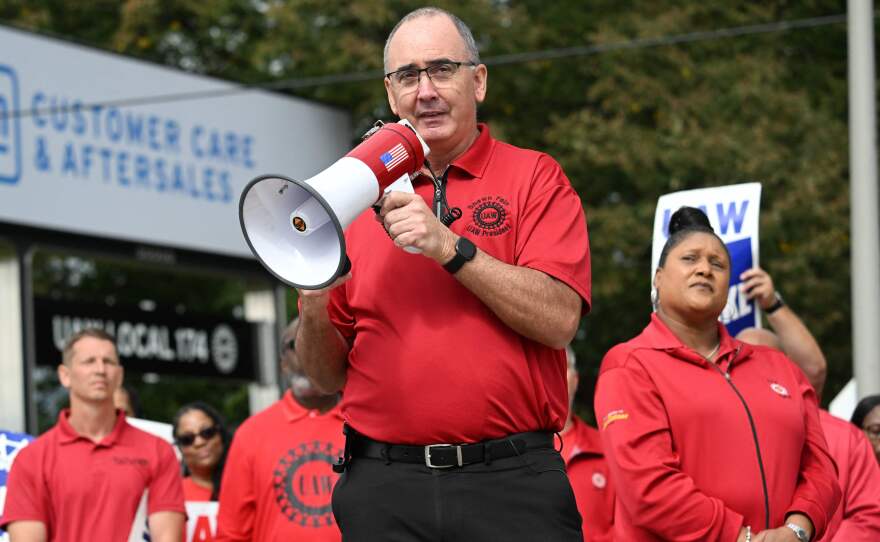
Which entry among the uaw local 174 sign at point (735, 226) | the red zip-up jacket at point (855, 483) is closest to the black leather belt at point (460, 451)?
the red zip-up jacket at point (855, 483)

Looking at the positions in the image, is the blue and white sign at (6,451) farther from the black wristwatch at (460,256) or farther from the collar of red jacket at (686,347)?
the black wristwatch at (460,256)

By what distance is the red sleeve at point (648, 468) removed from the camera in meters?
5.27

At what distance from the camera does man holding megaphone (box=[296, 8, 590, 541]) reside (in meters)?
4.10

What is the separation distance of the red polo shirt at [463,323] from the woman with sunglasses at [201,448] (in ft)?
16.7

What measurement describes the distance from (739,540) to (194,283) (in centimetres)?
1666

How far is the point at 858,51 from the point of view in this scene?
10773 mm

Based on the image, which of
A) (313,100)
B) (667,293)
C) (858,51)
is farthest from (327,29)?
(667,293)

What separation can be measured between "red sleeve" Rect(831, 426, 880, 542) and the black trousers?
281 centimetres

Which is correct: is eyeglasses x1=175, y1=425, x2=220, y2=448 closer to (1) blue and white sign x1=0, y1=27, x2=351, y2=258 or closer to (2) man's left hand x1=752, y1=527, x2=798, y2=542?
(1) blue and white sign x1=0, y1=27, x2=351, y2=258

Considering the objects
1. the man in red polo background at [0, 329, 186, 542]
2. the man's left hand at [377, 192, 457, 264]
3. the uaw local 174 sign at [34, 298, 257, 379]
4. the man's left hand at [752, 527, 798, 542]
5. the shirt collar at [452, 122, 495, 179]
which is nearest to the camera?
the man's left hand at [377, 192, 457, 264]

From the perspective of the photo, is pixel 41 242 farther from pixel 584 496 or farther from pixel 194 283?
pixel 194 283

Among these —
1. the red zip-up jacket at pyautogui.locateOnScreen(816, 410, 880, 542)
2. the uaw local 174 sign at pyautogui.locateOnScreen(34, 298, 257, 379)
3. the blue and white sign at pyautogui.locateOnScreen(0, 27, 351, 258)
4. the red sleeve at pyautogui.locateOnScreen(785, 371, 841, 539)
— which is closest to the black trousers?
the red sleeve at pyautogui.locateOnScreen(785, 371, 841, 539)

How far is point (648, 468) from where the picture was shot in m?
5.37

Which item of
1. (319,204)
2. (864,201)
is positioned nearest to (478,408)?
(319,204)
